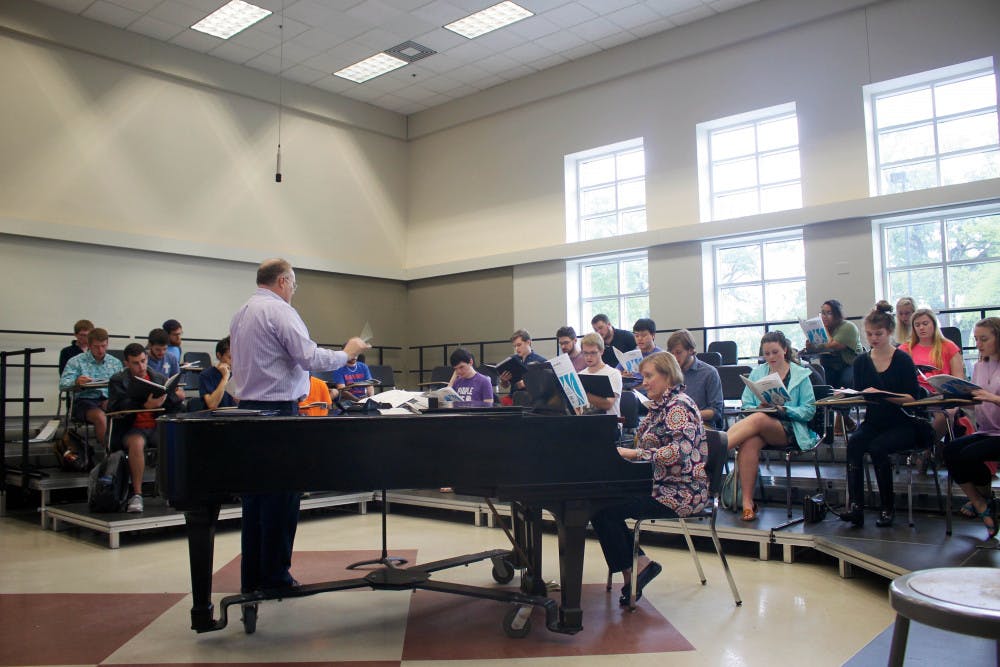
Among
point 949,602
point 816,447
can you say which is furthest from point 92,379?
point 949,602

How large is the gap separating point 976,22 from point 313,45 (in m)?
7.16

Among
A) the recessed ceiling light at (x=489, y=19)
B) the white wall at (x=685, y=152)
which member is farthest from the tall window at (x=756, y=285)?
the recessed ceiling light at (x=489, y=19)

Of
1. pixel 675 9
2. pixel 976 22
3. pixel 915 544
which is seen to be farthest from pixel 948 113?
pixel 915 544

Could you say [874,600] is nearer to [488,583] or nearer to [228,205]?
[488,583]

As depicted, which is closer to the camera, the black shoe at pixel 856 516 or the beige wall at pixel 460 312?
the black shoe at pixel 856 516

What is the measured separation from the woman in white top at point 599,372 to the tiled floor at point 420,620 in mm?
895

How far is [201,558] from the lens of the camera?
2.86m

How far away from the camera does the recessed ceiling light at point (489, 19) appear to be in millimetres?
8477

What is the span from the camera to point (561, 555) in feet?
9.53

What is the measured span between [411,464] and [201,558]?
3.01ft

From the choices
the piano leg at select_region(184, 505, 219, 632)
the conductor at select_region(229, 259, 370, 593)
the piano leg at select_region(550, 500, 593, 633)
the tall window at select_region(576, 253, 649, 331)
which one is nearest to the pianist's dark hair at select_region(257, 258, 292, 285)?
the conductor at select_region(229, 259, 370, 593)

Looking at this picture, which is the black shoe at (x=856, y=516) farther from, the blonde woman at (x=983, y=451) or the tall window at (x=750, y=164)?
the tall window at (x=750, y=164)

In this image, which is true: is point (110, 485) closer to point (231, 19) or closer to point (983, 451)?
point (983, 451)

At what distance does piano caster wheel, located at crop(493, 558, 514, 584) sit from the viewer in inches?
149
